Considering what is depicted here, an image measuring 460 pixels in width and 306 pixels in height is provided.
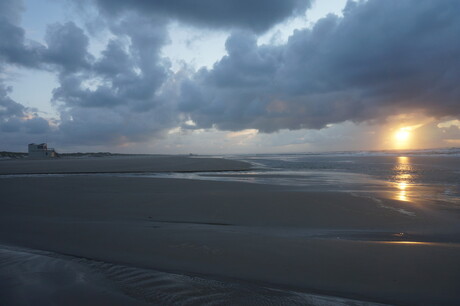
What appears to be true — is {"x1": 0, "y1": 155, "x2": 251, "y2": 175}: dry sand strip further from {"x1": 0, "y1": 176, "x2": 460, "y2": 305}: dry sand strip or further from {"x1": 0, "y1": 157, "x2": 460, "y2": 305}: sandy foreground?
{"x1": 0, "y1": 157, "x2": 460, "y2": 305}: sandy foreground

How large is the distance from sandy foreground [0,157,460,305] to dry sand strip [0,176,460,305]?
0.03 m

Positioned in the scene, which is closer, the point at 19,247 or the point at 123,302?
the point at 123,302

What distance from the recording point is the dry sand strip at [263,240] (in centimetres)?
403

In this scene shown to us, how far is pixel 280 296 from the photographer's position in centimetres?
354

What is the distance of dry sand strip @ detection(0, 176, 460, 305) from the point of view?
4031 mm

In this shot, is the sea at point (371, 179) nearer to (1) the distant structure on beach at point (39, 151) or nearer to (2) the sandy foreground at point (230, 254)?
(2) the sandy foreground at point (230, 254)

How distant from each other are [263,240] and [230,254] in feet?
3.76

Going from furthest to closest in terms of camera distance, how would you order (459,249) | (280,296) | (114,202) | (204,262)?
(114,202) < (459,249) < (204,262) < (280,296)

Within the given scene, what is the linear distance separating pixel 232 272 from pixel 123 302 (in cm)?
173

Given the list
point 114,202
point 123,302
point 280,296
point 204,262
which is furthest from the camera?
point 114,202

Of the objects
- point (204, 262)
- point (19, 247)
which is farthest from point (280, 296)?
point (19, 247)

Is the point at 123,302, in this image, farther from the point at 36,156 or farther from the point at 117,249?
the point at 36,156

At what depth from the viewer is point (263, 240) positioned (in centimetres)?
591

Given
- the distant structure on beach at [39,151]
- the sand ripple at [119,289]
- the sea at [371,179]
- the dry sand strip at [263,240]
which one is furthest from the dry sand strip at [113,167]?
the distant structure on beach at [39,151]
